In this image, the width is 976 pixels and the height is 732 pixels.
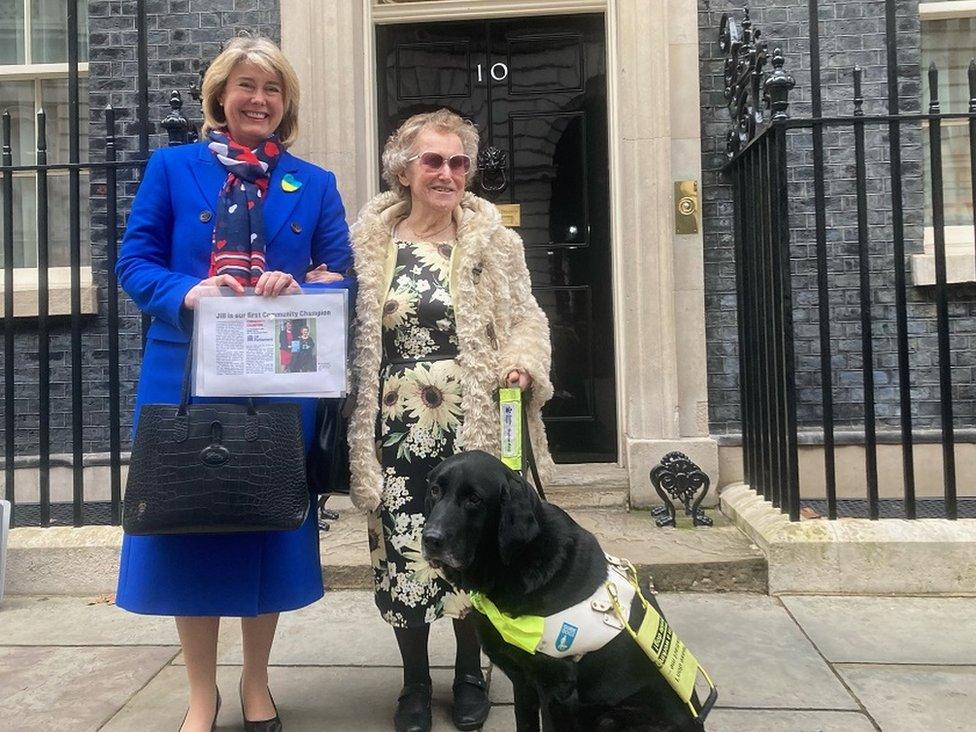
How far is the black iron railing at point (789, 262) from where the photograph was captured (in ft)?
12.9

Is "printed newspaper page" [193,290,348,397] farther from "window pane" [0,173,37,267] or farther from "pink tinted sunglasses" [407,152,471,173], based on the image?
"window pane" [0,173,37,267]

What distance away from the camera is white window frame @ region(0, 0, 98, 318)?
16.8 feet

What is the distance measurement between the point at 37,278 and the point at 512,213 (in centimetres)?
291

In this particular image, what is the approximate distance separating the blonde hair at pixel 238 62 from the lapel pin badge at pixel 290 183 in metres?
0.12

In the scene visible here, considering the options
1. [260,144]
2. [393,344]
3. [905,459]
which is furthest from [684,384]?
[260,144]

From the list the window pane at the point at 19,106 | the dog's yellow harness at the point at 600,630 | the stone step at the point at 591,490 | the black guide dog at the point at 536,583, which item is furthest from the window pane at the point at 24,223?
the dog's yellow harness at the point at 600,630

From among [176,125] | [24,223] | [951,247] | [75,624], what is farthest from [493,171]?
[75,624]

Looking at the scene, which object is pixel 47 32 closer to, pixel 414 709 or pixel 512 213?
pixel 512 213

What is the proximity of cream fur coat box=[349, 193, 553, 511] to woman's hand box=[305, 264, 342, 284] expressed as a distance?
10cm

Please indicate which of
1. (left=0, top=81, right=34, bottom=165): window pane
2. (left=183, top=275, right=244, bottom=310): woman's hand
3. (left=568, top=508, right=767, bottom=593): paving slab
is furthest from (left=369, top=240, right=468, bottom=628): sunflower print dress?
(left=0, top=81, right=34, bottom=165): window pane

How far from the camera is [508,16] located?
5266 millimetres

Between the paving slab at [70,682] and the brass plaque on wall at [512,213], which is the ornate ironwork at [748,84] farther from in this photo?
the paving slab at [70,682]

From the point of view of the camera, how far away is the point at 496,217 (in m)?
2.77

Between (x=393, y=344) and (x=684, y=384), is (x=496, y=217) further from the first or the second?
(x=684, y=384)
